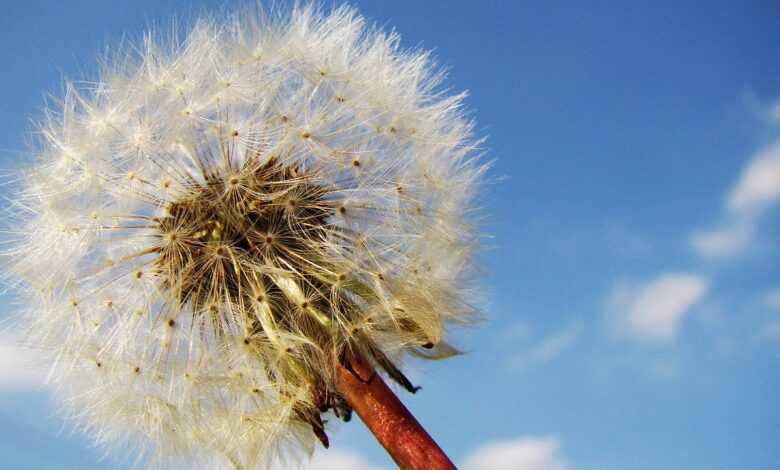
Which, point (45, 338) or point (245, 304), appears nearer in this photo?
point (245, 304)

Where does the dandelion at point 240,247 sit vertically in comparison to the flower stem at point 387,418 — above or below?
above

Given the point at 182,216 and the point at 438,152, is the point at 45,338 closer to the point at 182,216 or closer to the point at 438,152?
the point at 182,216

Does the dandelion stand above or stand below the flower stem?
above

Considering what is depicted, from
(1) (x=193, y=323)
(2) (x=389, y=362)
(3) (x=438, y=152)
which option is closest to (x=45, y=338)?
(1) (x=193, y=323)

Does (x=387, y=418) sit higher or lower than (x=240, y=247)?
lower
